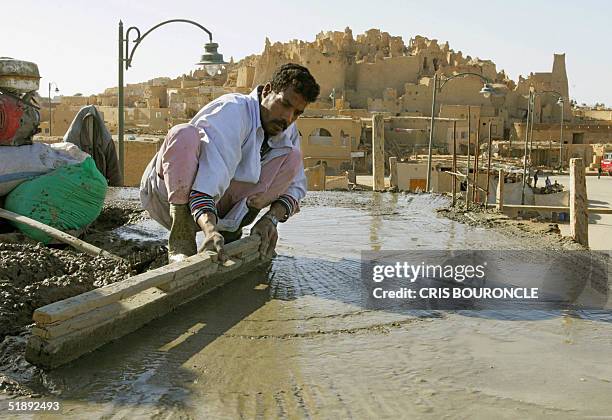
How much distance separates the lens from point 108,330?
114 inches

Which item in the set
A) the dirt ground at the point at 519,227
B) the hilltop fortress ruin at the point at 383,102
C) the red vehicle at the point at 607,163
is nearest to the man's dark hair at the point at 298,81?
the dirt ground at the point at 519,227

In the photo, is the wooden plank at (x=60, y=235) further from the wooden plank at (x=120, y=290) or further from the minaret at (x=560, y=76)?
the minaret at (x=560, y=76)

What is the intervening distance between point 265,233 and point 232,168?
1.43ft

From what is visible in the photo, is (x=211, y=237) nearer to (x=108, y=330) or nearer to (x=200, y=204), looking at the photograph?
(x=200, y=204)

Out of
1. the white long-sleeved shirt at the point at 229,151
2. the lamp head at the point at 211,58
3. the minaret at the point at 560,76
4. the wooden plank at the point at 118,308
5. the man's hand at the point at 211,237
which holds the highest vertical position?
the minaret at the point at 560,76

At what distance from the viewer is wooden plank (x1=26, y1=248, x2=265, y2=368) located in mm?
2572

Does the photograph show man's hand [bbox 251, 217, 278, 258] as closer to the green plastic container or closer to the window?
the green plastic container

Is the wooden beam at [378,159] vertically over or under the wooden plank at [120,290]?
over

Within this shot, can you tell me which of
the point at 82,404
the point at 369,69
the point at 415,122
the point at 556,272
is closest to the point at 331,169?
the point at 415,122

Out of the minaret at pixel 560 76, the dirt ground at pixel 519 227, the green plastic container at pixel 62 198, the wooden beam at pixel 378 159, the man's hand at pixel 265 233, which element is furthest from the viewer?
the minaret at pixel 560 76

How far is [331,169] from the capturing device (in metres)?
35.7

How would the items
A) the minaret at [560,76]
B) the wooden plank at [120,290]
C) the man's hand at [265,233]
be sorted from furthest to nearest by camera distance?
the minaret at [560,76] < the man's hand at [265,233] < the wooden plank at [120,290]

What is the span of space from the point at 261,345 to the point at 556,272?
7.36 feet

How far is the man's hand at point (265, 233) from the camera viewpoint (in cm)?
426
